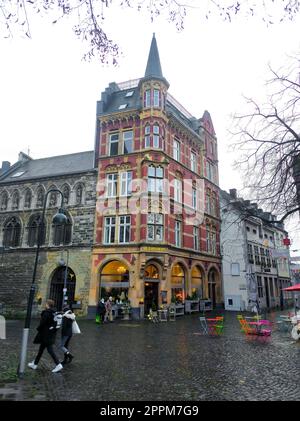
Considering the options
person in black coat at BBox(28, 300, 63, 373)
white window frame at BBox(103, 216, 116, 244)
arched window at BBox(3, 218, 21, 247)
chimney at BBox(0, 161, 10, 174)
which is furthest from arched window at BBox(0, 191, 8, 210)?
person in black coat at BBox(28, 300, 63, 373)

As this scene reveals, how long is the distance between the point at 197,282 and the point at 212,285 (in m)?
3.75

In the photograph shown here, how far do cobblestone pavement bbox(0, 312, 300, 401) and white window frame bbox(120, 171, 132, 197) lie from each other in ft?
46.3

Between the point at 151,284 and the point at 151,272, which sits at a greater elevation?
the point at 151,272

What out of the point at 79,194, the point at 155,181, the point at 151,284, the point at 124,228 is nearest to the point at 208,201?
the point at 155,181

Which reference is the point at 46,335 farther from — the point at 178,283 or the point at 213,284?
the point at 213,284

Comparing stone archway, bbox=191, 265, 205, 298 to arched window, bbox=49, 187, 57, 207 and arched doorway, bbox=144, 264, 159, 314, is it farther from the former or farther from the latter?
arched window, bbox=49, 187, 57, 207

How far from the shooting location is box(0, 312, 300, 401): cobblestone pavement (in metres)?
6.59

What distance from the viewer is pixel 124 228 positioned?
25.8 meters
